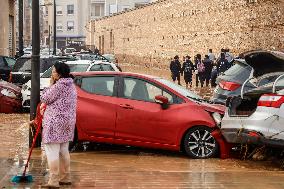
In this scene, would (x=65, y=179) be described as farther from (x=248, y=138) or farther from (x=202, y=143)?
(x=202, y=143)

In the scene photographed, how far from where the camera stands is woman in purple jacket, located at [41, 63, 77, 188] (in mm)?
→ 8086

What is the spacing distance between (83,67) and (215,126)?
924 cm

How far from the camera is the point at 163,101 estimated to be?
1092cm

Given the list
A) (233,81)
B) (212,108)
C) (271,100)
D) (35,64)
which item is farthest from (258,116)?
(35,64)

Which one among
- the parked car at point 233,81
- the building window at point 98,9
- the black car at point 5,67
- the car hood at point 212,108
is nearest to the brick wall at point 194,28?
the black car at point 5,67

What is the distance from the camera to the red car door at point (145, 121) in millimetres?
10914

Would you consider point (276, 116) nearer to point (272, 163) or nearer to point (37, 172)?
point (272, 163)

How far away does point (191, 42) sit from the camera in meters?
43.8

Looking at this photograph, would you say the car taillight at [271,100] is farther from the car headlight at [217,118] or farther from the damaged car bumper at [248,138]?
the car headlight at [217,118]

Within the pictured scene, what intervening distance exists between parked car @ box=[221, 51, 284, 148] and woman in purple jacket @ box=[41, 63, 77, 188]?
299cm

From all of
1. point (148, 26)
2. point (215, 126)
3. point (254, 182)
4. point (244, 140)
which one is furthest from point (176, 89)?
point (148, 26)

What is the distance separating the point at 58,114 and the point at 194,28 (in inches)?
1392

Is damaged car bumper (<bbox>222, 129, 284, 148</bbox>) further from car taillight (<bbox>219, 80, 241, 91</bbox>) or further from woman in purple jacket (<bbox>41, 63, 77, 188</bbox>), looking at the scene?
car taillight (<bbox>219, 80, 241, 91</bbox>)

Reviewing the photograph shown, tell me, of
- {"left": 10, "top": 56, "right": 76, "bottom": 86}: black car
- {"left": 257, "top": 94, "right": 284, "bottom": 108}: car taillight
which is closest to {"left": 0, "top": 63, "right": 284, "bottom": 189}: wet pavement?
{"left": 257, "top": 94, "right": 284, "bottom": 108}: car taillight
